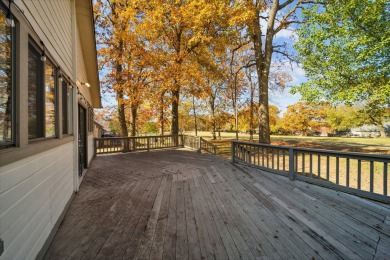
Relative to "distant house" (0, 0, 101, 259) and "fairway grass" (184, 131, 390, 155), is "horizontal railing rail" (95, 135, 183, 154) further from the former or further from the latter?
"distant house" (0, 0, 101, 259)

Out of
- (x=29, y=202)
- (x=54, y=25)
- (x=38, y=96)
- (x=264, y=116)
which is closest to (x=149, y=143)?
(x=264, y=116)

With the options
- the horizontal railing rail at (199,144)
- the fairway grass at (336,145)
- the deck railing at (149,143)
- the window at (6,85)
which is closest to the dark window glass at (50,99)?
the window at (6,85)

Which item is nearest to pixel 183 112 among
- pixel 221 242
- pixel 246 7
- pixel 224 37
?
pixel 224 37

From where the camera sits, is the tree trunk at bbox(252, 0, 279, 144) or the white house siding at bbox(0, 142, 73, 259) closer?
the white house siding at bbox(0, 142, 73, 259)

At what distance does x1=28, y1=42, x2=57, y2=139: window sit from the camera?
6.95ft

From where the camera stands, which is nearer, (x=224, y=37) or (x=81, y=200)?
(x=81, y=200)

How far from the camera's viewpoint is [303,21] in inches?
420

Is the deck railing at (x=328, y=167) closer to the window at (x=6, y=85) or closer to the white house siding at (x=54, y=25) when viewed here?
the window at (x=6, y=85)

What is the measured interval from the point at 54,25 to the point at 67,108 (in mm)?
1667

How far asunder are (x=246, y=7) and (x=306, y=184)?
873 cm

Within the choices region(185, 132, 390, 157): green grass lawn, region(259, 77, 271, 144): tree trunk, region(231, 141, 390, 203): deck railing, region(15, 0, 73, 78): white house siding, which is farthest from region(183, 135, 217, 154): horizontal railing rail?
region(15, 0, 73, 78): white house siding

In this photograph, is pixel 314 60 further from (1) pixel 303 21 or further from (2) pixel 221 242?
(2) pixel 221 242

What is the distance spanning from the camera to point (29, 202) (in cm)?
184

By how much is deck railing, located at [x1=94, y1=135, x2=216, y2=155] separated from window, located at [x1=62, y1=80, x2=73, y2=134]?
18.9 ft
